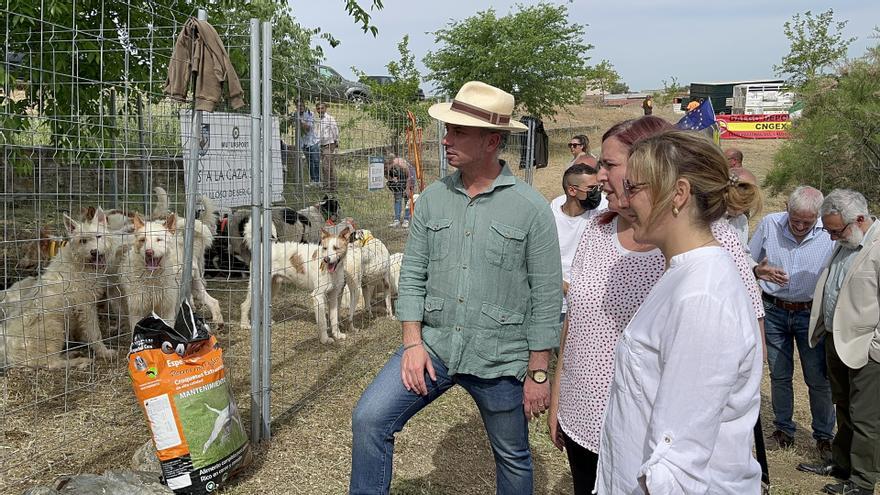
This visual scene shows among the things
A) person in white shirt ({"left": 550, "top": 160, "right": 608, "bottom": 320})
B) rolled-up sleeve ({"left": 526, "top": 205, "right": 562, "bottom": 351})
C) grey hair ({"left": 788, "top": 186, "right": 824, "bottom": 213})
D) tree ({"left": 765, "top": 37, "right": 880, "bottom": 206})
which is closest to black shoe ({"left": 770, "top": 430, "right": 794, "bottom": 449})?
grey hair ({"left": 788, "top": 186, "right": 824, "bottom": 213})

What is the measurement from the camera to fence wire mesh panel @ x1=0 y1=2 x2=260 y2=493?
4012 millimetres

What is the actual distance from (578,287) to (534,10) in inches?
1017

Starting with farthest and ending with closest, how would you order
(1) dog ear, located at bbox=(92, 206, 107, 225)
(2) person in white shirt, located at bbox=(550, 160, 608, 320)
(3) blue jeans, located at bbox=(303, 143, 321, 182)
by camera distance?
1. (1) dog ear, located at bbox=(92, 206, 107, 225)
2. (3) blue jeans, located at bbox=(303, 143, 321, 182)
3. (2) person in white shirt, located at bbox=(550, 160, 608, 320)

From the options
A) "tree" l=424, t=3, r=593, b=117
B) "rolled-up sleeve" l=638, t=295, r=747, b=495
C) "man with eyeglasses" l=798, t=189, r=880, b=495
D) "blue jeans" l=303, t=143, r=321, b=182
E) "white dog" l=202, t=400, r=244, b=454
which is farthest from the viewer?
"tree" l=424, t=3, r=593, b=117

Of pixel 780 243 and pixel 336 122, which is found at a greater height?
pixel 336 122

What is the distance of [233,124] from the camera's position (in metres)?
4.41

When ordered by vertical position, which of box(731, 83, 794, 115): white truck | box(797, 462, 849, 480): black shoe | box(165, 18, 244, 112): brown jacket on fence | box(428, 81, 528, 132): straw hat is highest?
box(731, 83, 794, 115): white truck

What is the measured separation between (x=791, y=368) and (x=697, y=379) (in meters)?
4.12

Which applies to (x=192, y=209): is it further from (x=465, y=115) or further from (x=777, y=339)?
(x=777, y=339)

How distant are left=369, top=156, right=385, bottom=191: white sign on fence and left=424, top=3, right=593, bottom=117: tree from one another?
19.5 m

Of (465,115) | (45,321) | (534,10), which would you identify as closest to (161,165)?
(45,321)

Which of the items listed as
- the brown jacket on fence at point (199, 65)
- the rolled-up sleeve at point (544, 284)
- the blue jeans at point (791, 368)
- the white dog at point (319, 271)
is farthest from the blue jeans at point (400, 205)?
the rolled-up sleeve at point (544, 284)

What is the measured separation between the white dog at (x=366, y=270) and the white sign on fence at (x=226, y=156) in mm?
2223

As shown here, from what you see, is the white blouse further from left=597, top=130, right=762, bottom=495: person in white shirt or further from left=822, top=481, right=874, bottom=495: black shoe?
left=822, top=481, right=874, bottom=495: black shoe
